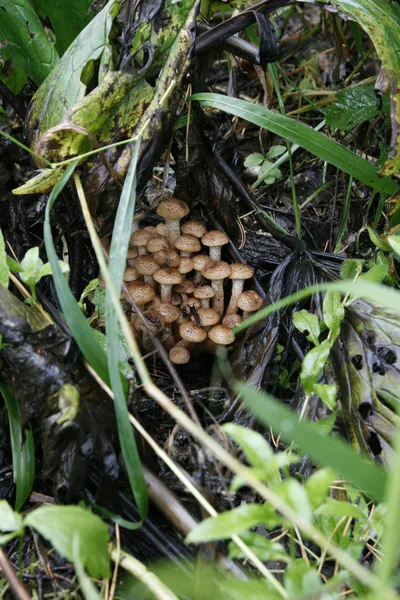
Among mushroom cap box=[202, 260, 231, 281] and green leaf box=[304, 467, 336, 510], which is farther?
mushroom cap box=[202, 260, 231, 281]

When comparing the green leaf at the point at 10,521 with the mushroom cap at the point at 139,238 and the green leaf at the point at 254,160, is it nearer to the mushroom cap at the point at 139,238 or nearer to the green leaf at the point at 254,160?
the mushroom cap at the point at 139,238

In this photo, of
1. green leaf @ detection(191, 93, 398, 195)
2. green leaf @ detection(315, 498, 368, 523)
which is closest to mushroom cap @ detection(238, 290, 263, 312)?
green leaf @ detection(191, 93, 398, 195)

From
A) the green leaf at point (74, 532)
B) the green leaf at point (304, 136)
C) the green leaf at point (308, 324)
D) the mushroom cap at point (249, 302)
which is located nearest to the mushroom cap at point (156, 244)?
the mushroom cap at point (249, 302)

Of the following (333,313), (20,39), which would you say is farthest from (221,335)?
(20,39)

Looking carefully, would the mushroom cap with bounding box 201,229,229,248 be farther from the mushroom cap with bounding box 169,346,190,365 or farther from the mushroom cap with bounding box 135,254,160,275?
the mushroom cap with bounding box 169,346,190,365

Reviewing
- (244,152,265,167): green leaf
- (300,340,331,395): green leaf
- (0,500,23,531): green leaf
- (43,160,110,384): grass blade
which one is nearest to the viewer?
(0,500,23,531): green leaf

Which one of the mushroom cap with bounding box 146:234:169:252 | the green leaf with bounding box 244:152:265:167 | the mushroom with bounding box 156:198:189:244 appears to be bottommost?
the mushroom cap with bounding box 146:234:169:252
